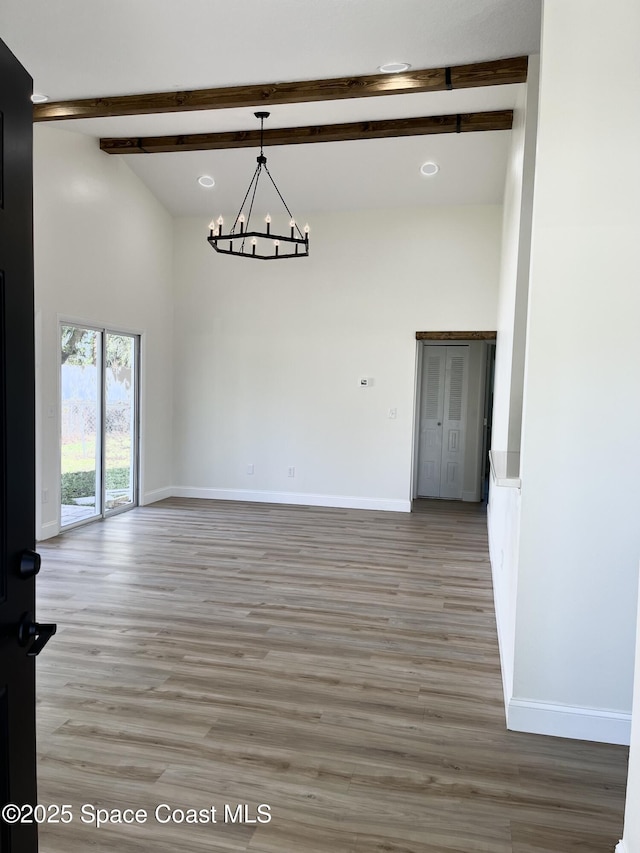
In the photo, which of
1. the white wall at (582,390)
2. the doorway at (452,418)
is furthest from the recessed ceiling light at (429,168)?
the white wall at (582,390)

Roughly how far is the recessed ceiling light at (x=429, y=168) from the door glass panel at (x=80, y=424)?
401 centimetres

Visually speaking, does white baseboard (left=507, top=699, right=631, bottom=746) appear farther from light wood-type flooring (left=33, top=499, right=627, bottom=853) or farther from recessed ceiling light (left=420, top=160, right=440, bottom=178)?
recessed ceiling light (left=420, top=160, right=440, bottom=178)

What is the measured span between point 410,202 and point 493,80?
309 cm

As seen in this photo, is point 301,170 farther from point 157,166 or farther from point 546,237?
point 546,237

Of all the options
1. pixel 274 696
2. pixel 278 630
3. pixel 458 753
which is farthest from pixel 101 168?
pixel 458 753

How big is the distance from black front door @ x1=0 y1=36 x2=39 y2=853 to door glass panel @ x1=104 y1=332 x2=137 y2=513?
5.82 metres

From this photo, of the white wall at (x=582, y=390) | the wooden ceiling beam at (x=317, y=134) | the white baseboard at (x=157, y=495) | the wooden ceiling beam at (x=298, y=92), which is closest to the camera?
the white wall at (x=582, y=390)

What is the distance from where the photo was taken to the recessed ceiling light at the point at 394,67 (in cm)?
425

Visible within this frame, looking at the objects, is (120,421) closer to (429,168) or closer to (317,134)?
(317,134)

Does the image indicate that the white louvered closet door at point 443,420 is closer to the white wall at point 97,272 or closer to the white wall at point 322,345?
the white wall at point 322,345

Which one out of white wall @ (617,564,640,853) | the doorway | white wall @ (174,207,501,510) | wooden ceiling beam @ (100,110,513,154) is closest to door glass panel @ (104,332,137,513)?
white wall @ (174,207,501,510)

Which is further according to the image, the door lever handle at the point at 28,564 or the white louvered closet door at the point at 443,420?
the white louvered closet door at the point at 443,420

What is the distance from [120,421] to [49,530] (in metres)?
1.72

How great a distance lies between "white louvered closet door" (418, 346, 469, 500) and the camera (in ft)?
28.4
